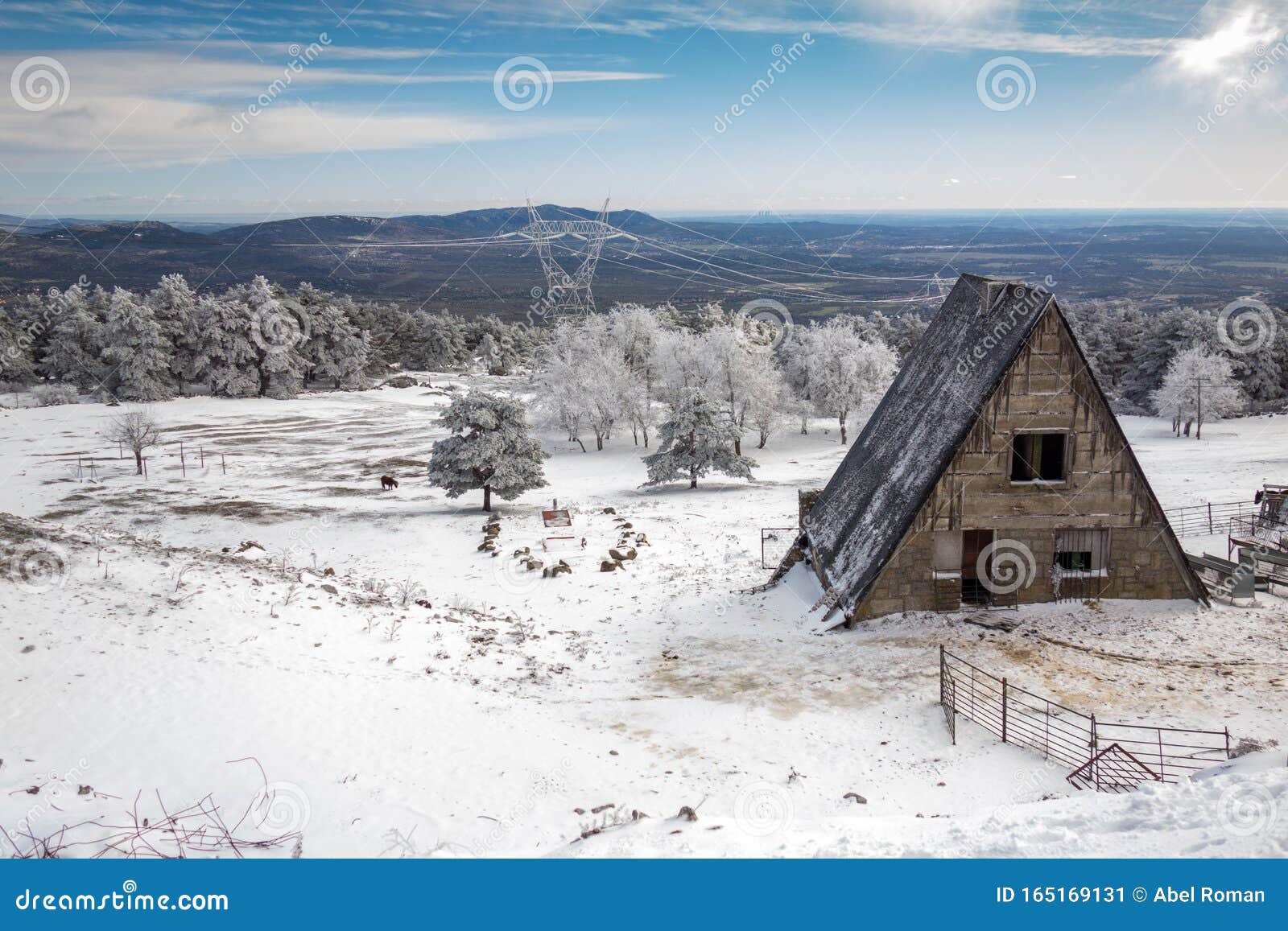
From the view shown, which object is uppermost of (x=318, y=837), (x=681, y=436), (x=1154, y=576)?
(x=681, y=436)

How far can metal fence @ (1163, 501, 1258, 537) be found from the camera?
93.0ft

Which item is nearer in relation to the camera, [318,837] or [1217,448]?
[318,837]

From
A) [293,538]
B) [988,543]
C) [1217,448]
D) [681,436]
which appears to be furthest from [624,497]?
[1217,448]

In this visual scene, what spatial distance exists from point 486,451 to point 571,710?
82.0 ft

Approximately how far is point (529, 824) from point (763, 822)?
3.38 m

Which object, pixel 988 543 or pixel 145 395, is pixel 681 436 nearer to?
pixel 988 543

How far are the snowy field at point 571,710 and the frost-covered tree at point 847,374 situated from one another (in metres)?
41.5

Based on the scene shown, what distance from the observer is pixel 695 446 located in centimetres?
4669

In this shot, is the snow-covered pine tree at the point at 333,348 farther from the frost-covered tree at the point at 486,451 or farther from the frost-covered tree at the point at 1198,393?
the frost-covered tree at the point at 1198,393

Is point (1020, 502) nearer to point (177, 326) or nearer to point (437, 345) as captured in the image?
point (177, 326)

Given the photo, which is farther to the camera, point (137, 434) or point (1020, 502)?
point (137, 434)

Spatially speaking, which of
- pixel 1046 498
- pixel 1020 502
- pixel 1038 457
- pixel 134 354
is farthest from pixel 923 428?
pixel 134 354

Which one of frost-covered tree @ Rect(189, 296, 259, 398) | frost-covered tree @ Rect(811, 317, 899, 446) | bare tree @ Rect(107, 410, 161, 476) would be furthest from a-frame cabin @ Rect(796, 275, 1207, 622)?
frost-covered tree @ Rect(189, 296, 259, 398)

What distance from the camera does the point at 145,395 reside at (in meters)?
77.0
